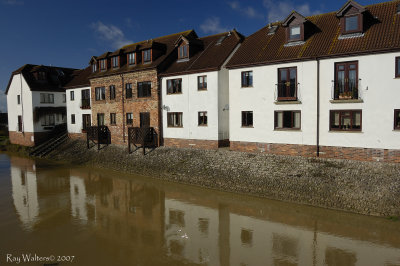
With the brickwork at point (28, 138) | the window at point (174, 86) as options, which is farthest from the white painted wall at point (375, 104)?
the brickwork at point (28, 138)

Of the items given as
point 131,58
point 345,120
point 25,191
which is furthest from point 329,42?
point 25,191

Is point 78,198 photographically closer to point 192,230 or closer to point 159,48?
point 192,230

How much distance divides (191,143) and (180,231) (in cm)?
1100

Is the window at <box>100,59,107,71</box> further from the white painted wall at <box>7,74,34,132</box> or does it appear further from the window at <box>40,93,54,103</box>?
the white painted wall at <box>7,74,34,132</box>

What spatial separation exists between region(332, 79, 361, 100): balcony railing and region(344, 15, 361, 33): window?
10.7ft

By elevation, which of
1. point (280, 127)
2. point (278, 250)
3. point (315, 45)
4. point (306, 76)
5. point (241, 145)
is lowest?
point (278, 250)

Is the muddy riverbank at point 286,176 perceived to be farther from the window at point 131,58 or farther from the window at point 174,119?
the window at point 131,58

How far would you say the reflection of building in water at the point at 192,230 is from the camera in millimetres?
10836

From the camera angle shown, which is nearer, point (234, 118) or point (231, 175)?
point (231, 175)

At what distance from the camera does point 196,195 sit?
17875 mm

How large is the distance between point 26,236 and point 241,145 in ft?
43.9

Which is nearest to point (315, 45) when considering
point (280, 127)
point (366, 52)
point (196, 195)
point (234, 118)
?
point (366, 52)

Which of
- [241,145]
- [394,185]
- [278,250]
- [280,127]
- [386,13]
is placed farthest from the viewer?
[241,145]

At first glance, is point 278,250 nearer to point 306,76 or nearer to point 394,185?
point 394,185
